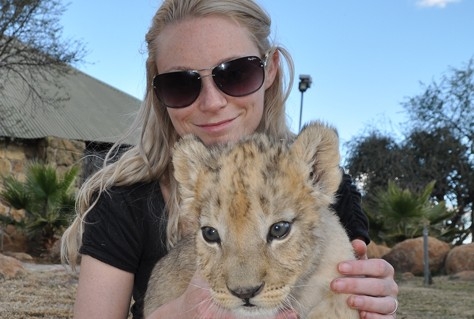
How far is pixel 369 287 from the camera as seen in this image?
2857mm

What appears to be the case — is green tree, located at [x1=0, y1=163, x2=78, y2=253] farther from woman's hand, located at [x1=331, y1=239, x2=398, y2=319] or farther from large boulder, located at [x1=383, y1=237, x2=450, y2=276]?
woman's hand, located at [x1=331, y1=239, x2=398, y2=319]

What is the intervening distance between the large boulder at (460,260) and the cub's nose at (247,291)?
11.5 meters

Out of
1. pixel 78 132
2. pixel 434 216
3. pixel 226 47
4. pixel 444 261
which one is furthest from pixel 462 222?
pixel 226 47

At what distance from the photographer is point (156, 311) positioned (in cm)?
307

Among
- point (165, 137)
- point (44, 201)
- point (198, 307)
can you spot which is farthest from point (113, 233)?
point (44, 201)

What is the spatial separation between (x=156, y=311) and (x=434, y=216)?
47.5 ft

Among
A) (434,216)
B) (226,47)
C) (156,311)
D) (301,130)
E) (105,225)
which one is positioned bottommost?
(156,311)

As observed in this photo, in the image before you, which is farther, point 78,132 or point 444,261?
point 78,132

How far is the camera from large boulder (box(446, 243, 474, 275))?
1282 cm

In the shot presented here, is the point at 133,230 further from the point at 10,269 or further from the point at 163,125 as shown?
the point at 10,269

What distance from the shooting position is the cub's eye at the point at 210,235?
2615 mm

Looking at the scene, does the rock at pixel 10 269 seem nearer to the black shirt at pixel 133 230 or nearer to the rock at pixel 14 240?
the rock at pixel 14 240

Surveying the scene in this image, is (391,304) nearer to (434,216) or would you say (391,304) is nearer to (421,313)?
(421,313)

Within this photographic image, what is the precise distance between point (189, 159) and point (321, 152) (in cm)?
62
